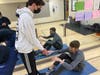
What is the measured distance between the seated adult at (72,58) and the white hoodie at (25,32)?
1.88 ft

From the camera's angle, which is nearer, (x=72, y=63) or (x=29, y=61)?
(x=29, y=61)

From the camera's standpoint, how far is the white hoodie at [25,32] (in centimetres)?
191

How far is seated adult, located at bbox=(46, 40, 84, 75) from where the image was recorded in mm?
2381

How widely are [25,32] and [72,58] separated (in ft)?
3.41

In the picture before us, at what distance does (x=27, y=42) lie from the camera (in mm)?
2016

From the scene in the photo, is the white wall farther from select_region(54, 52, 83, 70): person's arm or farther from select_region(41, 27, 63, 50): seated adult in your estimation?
select_region(54, 52, 83, 70): person's arm

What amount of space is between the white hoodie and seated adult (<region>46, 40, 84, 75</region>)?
57cm

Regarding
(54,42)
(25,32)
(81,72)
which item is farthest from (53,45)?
(25,32)

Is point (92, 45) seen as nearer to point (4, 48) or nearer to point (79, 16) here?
point (79, 16)

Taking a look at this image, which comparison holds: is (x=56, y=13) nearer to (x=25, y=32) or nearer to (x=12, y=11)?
(x=12, y=11)

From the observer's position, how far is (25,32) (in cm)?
193

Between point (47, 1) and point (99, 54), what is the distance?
159cm

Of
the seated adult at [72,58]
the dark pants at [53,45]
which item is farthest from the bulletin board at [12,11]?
the seated adult at [72,58]

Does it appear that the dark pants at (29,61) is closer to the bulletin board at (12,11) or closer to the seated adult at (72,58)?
the seated adult at (72,58)
